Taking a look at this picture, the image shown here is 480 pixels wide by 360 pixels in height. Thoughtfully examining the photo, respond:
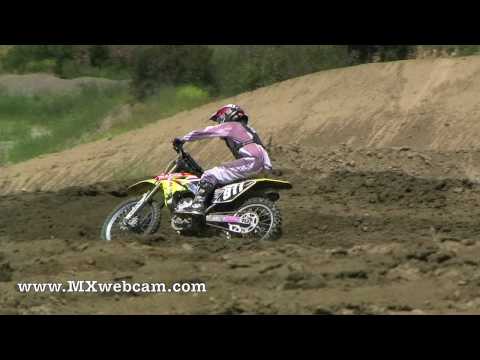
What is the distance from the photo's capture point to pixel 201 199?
1284 cm

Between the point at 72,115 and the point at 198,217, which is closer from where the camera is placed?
the point at 198,217

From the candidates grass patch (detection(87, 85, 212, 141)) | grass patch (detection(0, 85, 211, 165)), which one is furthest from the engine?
grass patch (detection(87, 85, 212, 141))

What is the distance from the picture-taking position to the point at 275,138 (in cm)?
1903

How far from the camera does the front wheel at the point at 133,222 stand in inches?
513

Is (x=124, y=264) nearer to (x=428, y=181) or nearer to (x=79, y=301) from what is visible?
(x=79, y=301)

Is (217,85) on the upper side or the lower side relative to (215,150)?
upper

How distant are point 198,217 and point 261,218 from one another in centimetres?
86

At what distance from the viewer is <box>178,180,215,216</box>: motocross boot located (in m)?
12.8

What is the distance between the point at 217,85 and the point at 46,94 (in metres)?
7.30

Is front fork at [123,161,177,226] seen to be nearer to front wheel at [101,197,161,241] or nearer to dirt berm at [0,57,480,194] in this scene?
front wheel at [101,197,161,241]

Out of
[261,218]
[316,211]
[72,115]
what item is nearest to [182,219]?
[261,218]

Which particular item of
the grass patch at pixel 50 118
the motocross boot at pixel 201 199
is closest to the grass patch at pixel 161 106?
the grass patch at pixel 50 118

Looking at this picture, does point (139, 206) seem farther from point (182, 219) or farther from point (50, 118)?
point (50, 118)

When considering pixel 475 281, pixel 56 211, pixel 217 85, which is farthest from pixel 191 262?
pixel 217 85
